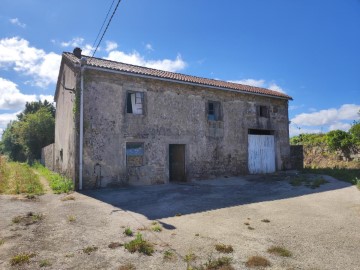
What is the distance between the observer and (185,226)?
614cm

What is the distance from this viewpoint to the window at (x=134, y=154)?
11945 mm

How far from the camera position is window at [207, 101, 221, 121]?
14.9 m

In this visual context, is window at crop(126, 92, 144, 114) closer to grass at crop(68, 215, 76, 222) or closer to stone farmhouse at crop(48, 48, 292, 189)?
stone farmhouse at crop(48, 48, 292, 189)

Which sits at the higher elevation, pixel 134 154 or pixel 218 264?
pixel 134 154

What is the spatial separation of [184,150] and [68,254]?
9.52 metres

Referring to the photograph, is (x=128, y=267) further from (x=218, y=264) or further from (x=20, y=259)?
(x=20, y=259)

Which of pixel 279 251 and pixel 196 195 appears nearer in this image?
pixel 279 251

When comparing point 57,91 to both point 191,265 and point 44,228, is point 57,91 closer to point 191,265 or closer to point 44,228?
point 44,228

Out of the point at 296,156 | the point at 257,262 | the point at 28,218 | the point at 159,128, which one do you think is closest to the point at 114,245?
the point at 257,262

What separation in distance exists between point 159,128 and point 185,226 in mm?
7159

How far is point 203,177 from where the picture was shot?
45.8 feet

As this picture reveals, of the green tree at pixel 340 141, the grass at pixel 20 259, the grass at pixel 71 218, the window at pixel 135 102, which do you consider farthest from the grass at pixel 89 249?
the green tree at pixel 340 141

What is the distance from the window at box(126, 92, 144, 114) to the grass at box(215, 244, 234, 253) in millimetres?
8623

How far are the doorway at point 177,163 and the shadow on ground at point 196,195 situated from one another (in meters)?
1.07
